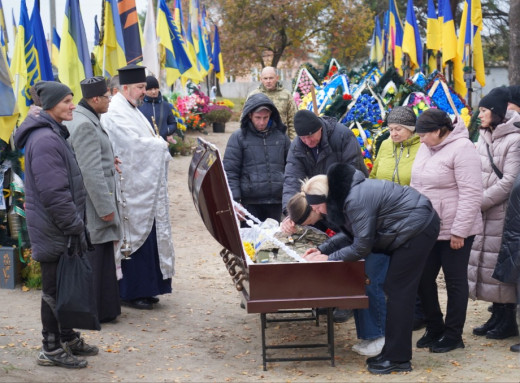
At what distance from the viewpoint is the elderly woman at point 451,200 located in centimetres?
551

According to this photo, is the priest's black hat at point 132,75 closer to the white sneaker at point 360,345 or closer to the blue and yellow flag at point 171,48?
the white sneaker at point 360,345

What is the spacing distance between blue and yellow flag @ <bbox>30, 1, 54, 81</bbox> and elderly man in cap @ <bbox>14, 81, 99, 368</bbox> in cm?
378

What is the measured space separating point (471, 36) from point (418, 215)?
1132 cm

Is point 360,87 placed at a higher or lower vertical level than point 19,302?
higher

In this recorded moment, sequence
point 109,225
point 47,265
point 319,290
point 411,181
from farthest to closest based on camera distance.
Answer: point 109,225, point 411,181, point 47,265, point 319,290

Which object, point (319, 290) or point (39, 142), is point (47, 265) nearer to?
point (39, 142)

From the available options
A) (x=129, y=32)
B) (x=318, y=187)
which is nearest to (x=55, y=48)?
(x=129, y=32)

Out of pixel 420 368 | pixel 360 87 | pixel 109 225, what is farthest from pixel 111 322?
pixel 360 87

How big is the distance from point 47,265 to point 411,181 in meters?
2.80

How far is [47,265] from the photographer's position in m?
5.31

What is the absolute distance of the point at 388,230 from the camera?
5031 mm

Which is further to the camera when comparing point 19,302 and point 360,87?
point 360,87

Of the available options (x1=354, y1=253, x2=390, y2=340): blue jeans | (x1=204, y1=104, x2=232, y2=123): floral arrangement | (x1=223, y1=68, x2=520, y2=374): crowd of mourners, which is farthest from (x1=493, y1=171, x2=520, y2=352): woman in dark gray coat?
(x1=204, y1=104, x2=232, y2=123): floral arrangement

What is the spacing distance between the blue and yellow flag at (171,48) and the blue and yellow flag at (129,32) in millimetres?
3530
